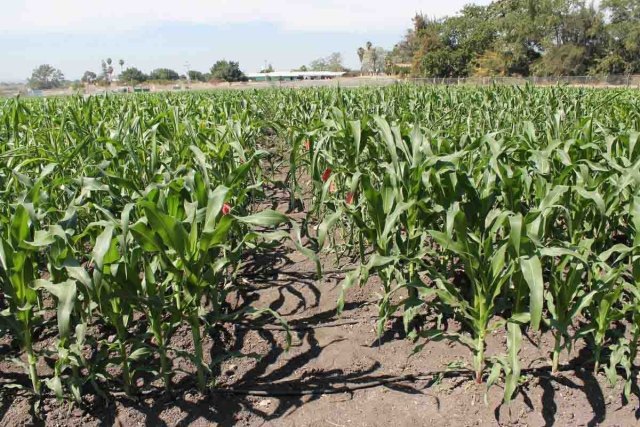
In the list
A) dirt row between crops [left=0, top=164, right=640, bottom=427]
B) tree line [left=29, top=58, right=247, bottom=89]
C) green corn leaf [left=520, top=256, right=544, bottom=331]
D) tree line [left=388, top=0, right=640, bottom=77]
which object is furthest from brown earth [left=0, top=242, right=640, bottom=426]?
tree line [left=29, top=58, right=247, bottom=89]

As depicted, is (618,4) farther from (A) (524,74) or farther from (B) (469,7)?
(B) (469,7)

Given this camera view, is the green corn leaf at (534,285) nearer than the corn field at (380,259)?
Yes

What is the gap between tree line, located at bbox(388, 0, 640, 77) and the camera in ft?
146

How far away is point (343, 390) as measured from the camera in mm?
2311

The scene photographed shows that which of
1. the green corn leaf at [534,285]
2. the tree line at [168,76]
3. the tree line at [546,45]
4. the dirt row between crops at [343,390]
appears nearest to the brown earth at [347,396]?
the dirt row between crops at [343,390]

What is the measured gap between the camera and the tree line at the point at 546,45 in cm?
4453

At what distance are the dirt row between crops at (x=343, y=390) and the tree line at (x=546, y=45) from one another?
49.2 m

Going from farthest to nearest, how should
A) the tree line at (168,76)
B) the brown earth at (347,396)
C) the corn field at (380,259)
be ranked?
the tree line at (168,76), the brown earth at (347,396), the corn field at (380,259)

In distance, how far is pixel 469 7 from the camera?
2921 inches

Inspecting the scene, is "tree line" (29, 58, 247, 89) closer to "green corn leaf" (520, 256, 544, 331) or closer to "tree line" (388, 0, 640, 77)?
"tree line" (388, 0, 640, 77)

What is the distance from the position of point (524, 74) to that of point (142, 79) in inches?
2985

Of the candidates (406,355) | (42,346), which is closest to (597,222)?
(406,355)

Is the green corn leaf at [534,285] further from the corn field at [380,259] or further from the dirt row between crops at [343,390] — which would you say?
the dirt row between crops at [343,390]

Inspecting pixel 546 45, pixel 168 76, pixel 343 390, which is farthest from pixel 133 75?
pixel 343 390
